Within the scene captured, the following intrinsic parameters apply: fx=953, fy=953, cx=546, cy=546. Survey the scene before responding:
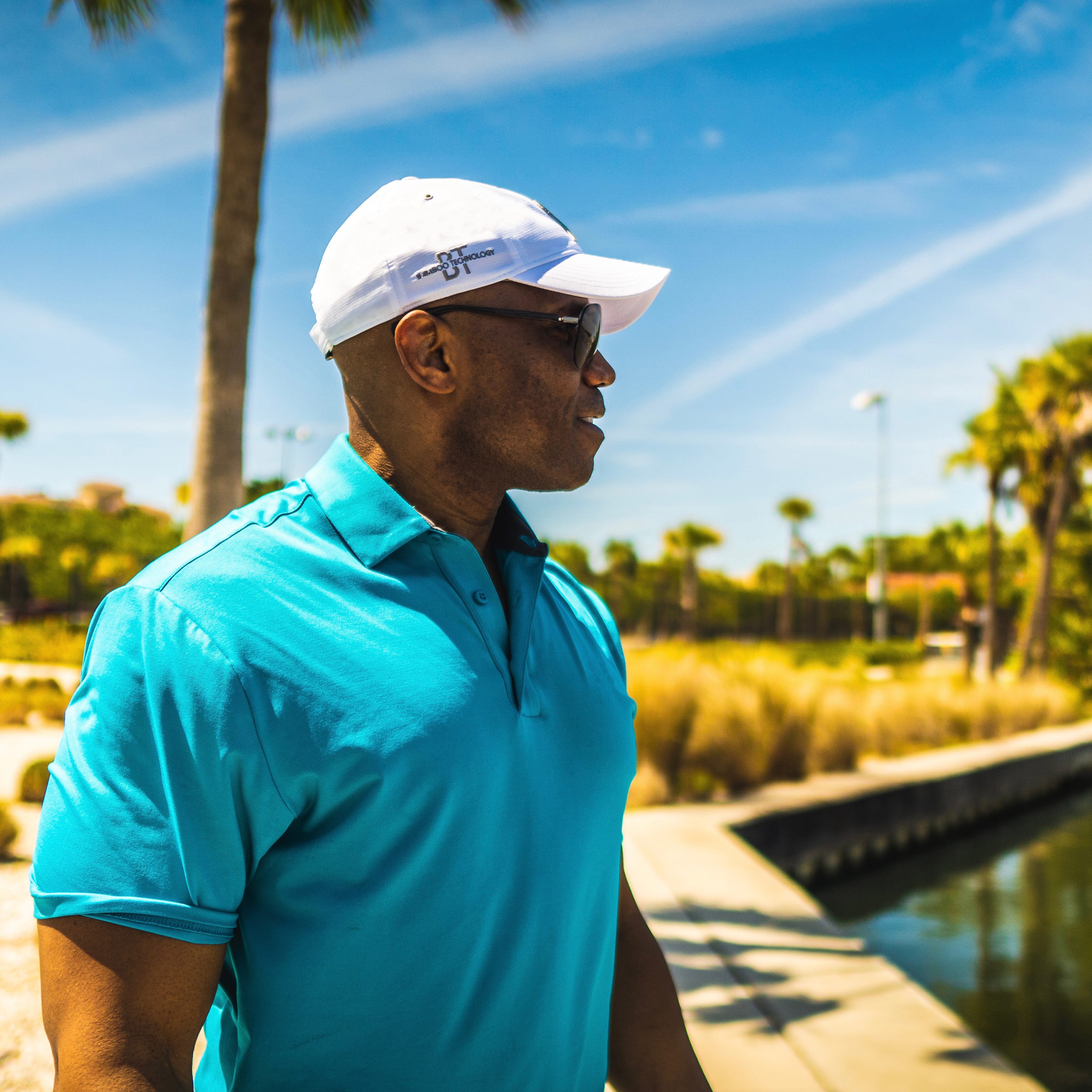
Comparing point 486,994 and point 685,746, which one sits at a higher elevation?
point 486,994

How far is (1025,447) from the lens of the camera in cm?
2631

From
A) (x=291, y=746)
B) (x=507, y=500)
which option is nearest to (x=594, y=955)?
(x=291, y=746)

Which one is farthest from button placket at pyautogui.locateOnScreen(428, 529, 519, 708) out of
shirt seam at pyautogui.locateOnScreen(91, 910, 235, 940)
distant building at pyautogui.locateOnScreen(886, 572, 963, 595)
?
distant building at pyautogui.locateOnScreen(886, 572, 963, 595)

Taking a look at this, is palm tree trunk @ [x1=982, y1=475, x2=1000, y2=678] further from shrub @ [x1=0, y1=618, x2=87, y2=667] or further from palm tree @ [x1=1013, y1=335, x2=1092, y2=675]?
shrub @ [x1=0, y1=618, x2=87, y2=667]

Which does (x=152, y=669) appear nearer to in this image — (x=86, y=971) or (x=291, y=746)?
(x=291, y=746)

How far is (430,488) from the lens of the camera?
140 cm

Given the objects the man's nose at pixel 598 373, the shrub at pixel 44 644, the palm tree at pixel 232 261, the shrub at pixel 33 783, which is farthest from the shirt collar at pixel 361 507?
the shrub at pixel 44 644

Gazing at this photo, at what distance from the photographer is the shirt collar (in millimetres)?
1249

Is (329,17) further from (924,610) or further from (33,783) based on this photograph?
(924,610)

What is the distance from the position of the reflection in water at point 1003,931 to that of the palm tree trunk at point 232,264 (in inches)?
239

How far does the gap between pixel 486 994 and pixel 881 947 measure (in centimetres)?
812

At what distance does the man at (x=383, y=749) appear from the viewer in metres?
1.02

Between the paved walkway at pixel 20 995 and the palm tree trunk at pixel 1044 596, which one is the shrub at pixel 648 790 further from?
the palm tree trunk at pixel 1044 596

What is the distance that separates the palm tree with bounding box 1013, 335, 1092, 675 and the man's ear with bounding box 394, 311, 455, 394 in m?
26.8
